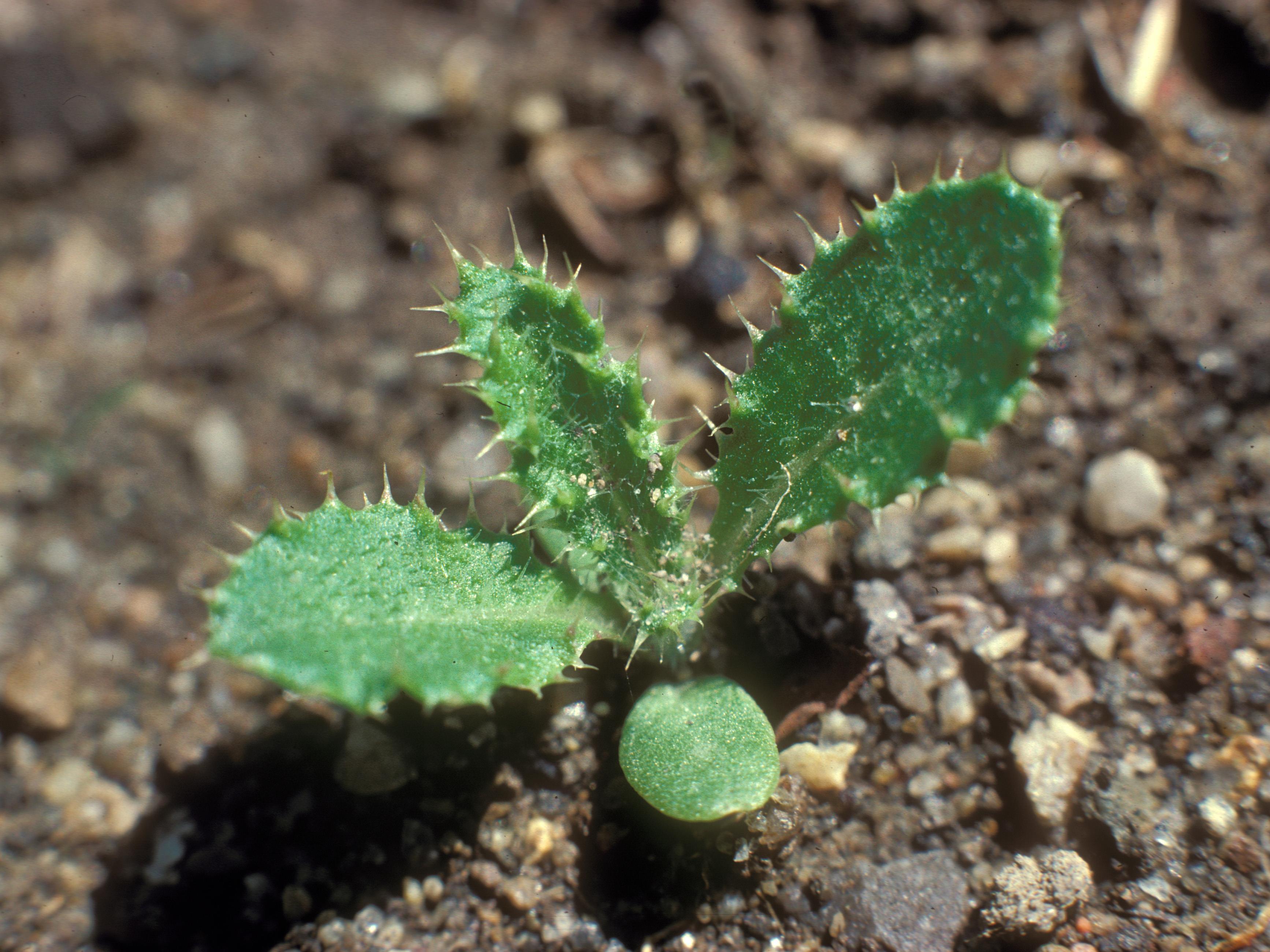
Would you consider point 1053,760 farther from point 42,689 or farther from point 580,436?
point 42,689

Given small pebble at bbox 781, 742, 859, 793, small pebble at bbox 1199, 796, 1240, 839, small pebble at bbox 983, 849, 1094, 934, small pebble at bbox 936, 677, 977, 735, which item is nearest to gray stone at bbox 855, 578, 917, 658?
small pebble at bbox 936, 677, 977, 735

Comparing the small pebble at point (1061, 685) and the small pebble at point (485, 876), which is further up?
the small pebble at point (1061, 685)

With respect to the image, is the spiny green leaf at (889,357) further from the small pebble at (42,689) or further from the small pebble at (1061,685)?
the small pebble at (42,689)

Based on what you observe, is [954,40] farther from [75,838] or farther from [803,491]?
[75,838]

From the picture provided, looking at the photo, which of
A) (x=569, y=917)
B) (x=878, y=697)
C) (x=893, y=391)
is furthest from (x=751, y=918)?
(x=893, y=391)

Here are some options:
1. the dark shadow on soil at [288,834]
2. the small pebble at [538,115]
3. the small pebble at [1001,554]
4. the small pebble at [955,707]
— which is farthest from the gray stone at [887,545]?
the small pebble at [538,115]

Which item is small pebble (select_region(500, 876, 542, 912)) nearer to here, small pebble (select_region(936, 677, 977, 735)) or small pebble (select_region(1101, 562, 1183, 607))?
small pebble (select_region(936, 677, 977, 735))
